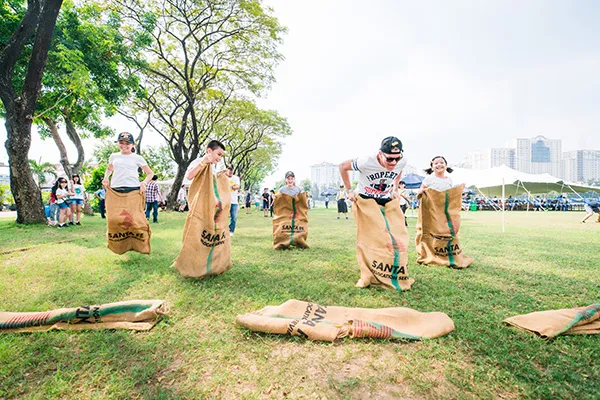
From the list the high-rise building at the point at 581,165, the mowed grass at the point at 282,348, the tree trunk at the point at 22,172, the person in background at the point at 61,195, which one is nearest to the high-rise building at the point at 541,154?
the high-rise building at the point at 581,165

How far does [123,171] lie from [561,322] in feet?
18.5

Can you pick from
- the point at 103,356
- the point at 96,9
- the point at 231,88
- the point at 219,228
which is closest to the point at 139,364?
the point at 103,356

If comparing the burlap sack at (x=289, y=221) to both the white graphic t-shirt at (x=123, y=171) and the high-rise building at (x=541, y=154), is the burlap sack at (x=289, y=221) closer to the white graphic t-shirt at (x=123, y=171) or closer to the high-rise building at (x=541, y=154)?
the white graphic t-shirt at (x=123, y=171)

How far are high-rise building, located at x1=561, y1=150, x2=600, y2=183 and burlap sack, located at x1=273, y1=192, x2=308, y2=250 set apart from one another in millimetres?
139173

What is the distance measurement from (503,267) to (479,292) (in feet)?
5.24

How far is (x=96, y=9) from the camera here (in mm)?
12250

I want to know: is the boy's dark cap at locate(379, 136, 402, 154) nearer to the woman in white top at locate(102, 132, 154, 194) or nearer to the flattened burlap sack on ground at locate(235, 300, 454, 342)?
the flattened burlap sack on ground at locate(235, 300, 454, 342)

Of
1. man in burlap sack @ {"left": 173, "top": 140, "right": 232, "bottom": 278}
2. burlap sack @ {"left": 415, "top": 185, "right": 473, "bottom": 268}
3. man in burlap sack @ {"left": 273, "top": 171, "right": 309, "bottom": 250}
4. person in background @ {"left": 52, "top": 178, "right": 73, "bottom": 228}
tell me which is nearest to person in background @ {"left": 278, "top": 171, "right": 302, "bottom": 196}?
man in burlap sack @ {"left": 273, "top": 171, "right": 309, "bottom": 250}

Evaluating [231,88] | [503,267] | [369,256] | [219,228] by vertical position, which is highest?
[231,88]

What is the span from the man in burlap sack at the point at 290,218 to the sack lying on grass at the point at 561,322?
3.91m

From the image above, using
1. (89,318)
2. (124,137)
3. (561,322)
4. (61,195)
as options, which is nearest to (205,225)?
(89,318)

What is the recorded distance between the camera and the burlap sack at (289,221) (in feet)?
18.8

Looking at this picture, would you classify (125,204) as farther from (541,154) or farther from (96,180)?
(541,154)

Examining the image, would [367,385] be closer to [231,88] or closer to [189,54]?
[189,54]
